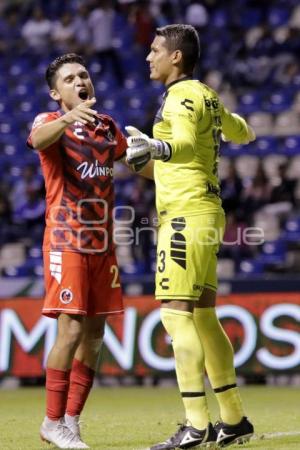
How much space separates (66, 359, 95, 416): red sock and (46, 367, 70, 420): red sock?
165mm

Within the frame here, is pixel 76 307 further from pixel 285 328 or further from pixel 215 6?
pixel 215 6

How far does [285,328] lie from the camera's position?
11148 millimetres

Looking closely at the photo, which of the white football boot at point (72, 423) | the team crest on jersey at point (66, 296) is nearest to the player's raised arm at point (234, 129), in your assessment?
the team crest on jersey at point (66, 296)

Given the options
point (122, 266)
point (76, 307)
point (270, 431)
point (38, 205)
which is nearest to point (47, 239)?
point (76, 307)

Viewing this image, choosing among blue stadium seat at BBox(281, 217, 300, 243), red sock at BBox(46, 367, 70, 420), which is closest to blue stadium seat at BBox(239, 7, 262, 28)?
blue stadium seat at BBox(281, 217, 300, 243)

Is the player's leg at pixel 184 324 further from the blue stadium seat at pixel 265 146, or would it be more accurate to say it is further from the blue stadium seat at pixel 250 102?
the blue stadium seat at pixel 250 102

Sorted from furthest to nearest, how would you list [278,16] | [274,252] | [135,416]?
[278,16], [274,252], [135,416]

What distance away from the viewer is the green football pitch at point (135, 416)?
650 cm

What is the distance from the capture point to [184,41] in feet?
19.7

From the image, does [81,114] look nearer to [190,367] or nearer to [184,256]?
[184,256]

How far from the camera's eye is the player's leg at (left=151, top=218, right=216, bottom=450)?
19.1 feet

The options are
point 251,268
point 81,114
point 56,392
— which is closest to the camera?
point 81,114

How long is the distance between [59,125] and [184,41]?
2.72 feet

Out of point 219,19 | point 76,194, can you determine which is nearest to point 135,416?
point 76,194
